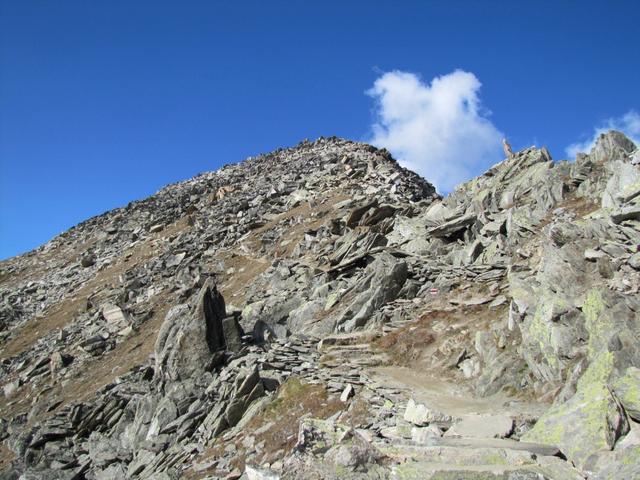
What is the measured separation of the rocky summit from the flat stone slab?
6cm

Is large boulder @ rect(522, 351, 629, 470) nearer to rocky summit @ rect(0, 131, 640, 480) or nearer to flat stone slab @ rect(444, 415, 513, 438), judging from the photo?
rocky summit @ rect(0, 131, 640, 480)

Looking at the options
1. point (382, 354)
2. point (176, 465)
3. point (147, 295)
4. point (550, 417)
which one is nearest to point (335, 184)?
point (147, 295)

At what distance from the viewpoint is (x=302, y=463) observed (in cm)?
903

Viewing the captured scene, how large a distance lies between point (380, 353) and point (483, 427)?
29.3 ft

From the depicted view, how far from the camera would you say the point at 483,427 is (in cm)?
1107

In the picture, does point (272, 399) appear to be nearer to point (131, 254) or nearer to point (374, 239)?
point (374, 239)

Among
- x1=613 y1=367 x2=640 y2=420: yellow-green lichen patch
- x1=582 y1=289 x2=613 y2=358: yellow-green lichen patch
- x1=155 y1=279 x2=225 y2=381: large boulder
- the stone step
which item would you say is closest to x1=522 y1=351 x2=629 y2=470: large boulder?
x1=613 y1=367 x2=640 y2=420: yellow-green lichen patch

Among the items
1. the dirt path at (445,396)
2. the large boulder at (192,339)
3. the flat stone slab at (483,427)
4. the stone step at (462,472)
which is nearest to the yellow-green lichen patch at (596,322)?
the dirt path at (445,396)

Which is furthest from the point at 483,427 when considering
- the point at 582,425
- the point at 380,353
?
the point at 380,353

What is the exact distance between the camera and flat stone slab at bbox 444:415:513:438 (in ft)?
34.9

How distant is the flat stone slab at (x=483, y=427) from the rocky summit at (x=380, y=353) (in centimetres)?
6

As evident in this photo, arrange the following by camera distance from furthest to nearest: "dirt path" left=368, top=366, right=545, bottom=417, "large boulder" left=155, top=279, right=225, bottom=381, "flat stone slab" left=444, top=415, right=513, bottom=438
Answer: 1. "large boulder" left=155, top=279, right=225, bottom=381
2. "dirt path" left=368, top=366, right=545, bottom=417
3. "flat stone slab" left=444, top=415, right=513, bottom=438

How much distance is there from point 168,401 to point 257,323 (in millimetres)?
6629

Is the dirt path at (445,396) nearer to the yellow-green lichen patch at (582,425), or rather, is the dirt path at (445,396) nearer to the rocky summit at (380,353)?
the rocky summit at (380,353)
